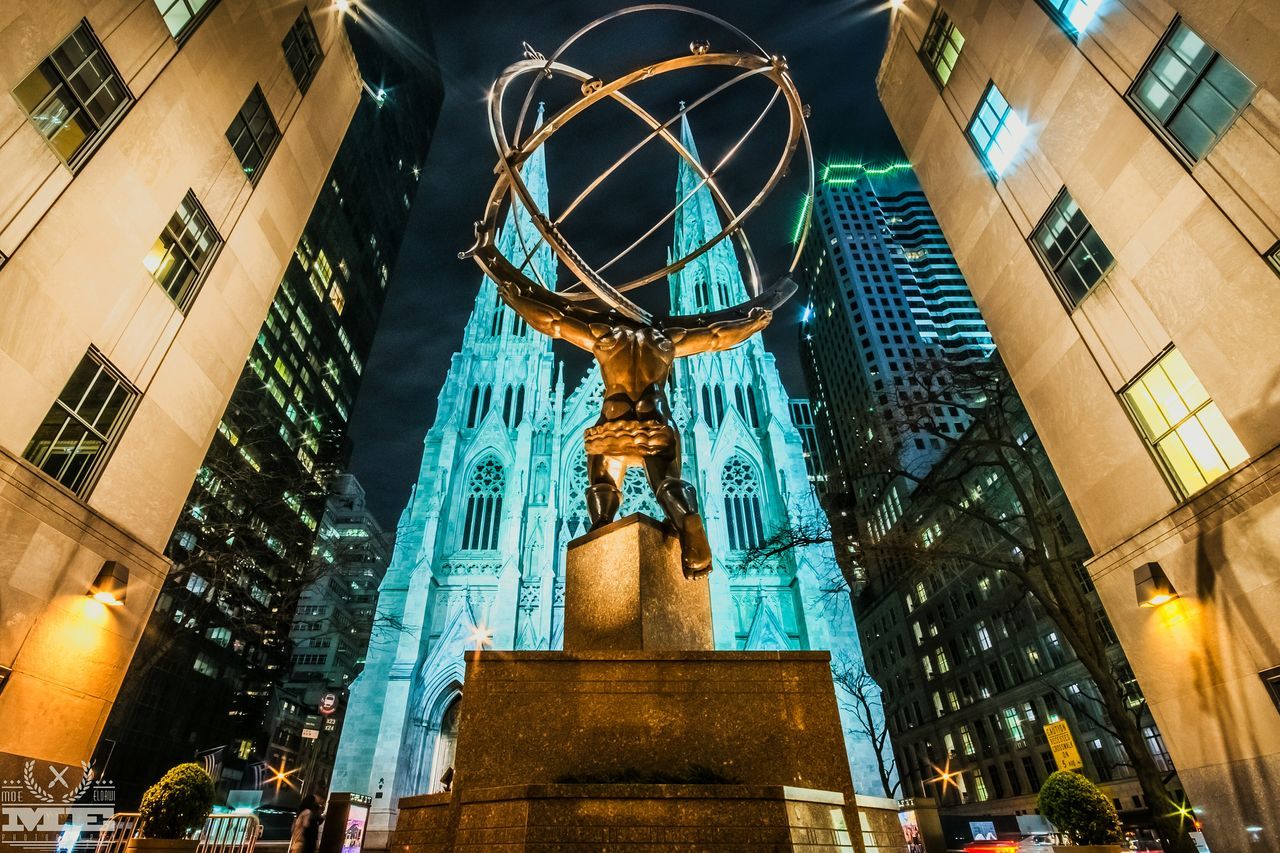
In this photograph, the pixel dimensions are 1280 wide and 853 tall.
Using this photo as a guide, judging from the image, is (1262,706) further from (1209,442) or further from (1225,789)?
(1209,442)

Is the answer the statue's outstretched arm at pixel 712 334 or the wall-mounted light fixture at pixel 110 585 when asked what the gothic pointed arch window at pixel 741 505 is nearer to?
the statue's outstretched arm at pixel 712 334

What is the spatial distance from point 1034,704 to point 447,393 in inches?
1551

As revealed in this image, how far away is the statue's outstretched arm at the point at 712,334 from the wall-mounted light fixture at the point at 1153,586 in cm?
595

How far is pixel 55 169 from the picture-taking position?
7594mm

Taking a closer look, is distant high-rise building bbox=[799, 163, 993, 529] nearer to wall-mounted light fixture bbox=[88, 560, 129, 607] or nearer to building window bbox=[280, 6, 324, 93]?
building window bbox=[280, 6, 324, 93]

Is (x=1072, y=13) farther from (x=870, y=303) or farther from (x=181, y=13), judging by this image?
(x=870, y=303)

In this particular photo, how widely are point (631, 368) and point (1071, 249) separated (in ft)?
26.2

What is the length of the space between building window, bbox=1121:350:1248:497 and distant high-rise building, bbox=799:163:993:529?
54.8m

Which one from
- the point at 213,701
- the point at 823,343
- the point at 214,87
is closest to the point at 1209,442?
the point at 214,87

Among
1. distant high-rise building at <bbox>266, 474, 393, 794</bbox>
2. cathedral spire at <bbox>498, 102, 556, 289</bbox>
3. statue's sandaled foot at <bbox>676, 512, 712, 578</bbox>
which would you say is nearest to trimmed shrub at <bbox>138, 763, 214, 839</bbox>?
statue's sandaled foot at <bbox>676, 512, 712, 578</bbox>

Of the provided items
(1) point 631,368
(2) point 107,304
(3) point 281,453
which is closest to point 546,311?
(1) point 631,368

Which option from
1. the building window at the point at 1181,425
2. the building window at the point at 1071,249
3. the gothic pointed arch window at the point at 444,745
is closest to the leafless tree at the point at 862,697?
the gothic pointed arch window at the point at 444,745

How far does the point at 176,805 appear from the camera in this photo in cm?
686

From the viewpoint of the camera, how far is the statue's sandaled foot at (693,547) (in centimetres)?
602
